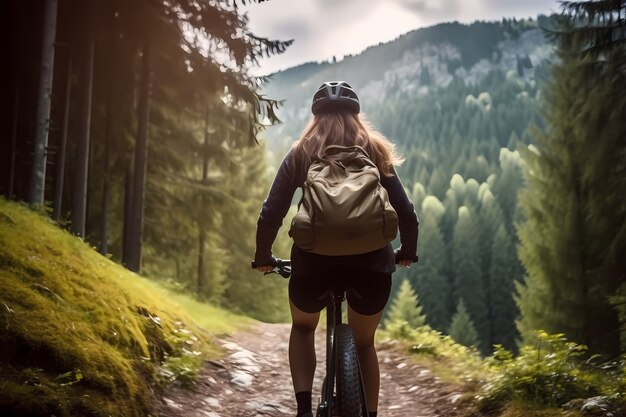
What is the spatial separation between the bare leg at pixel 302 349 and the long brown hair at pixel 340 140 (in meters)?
0.88

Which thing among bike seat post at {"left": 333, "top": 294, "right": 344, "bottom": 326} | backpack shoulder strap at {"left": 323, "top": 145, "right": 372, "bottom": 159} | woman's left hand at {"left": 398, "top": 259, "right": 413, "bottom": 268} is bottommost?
bike seat post at {"left": 333, "top": 294, "right": 344, "bottom": 326}

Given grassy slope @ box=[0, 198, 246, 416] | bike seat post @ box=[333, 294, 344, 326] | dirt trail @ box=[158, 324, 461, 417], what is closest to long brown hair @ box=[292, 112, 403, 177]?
bike seat post @ box=[333, 294, 344, 326]

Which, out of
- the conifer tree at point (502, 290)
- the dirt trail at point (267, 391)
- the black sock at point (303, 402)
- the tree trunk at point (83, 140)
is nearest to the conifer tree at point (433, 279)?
the conifer tree at point (502, 290)

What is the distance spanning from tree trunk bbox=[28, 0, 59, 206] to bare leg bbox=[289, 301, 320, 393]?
22.3 feet

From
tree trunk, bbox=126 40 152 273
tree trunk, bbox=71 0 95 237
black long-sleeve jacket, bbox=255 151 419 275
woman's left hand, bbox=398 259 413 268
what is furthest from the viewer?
tree trunk, bbox=126 40 152 273

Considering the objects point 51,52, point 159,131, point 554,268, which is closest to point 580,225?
point 554,268

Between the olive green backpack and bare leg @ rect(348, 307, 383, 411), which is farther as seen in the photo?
bare leg @ rect(348, 307, 383, 411)

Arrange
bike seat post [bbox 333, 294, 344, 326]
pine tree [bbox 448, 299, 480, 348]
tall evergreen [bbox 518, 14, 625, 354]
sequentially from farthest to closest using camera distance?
pine tree [bbox 448, 299, 480, 348]
tall evergreen [bbox 518, 14, 625, 354]
bike seat post [bbox 333, 294, 344, 326]

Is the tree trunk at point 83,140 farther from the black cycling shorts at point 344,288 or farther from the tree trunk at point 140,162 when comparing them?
the black cycling shorts at point 344,288

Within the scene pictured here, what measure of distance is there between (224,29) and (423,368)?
25.0 feet

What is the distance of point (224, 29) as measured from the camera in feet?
35.7

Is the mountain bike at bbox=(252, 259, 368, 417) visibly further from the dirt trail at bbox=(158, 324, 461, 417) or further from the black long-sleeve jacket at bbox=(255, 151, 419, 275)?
the dirt trail at bbox=(158, 324, 461, 417)

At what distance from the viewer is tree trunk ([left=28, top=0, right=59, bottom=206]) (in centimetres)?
863

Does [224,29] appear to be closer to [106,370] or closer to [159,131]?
[159,131]
